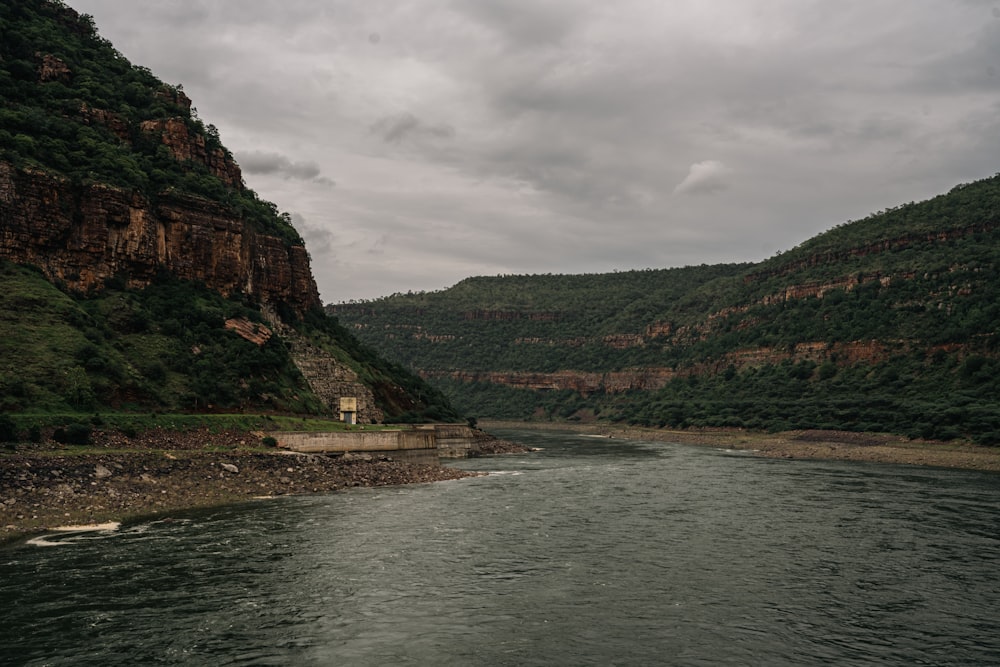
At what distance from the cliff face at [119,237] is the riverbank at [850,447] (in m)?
77.6

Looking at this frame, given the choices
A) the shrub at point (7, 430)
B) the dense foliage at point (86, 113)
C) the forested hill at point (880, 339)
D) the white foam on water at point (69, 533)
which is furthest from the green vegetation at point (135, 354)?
the forested hill at point (880, 339)

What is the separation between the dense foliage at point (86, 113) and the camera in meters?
79.4

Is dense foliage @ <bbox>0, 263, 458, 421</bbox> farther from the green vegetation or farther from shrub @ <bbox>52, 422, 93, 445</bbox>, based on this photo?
shrub @ <bbox>52, 422, 93, 445</bbox>

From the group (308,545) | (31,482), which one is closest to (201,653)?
(308,545)

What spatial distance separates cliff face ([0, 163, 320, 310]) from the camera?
71.2 metres

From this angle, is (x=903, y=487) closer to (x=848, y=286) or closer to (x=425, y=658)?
(x=425, y=658)

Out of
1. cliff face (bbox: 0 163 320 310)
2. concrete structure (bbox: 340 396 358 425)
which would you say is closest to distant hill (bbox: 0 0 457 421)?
cliff face (bbox: 0 163 320 310)

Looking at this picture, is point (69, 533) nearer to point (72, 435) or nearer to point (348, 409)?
point (72, 435)

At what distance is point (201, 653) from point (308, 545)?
1514 centimetres

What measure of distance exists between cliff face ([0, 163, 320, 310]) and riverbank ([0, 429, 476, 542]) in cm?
2583

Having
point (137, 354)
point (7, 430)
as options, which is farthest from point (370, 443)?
point (7, 430)

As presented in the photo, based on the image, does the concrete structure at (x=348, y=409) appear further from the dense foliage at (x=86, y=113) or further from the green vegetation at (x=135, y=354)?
the dense foliage at (x=86, y=113)

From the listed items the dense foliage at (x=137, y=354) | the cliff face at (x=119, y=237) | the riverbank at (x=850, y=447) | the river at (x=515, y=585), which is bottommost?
the riverbank at (x=850, y=447)

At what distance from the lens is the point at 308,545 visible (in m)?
37.4
